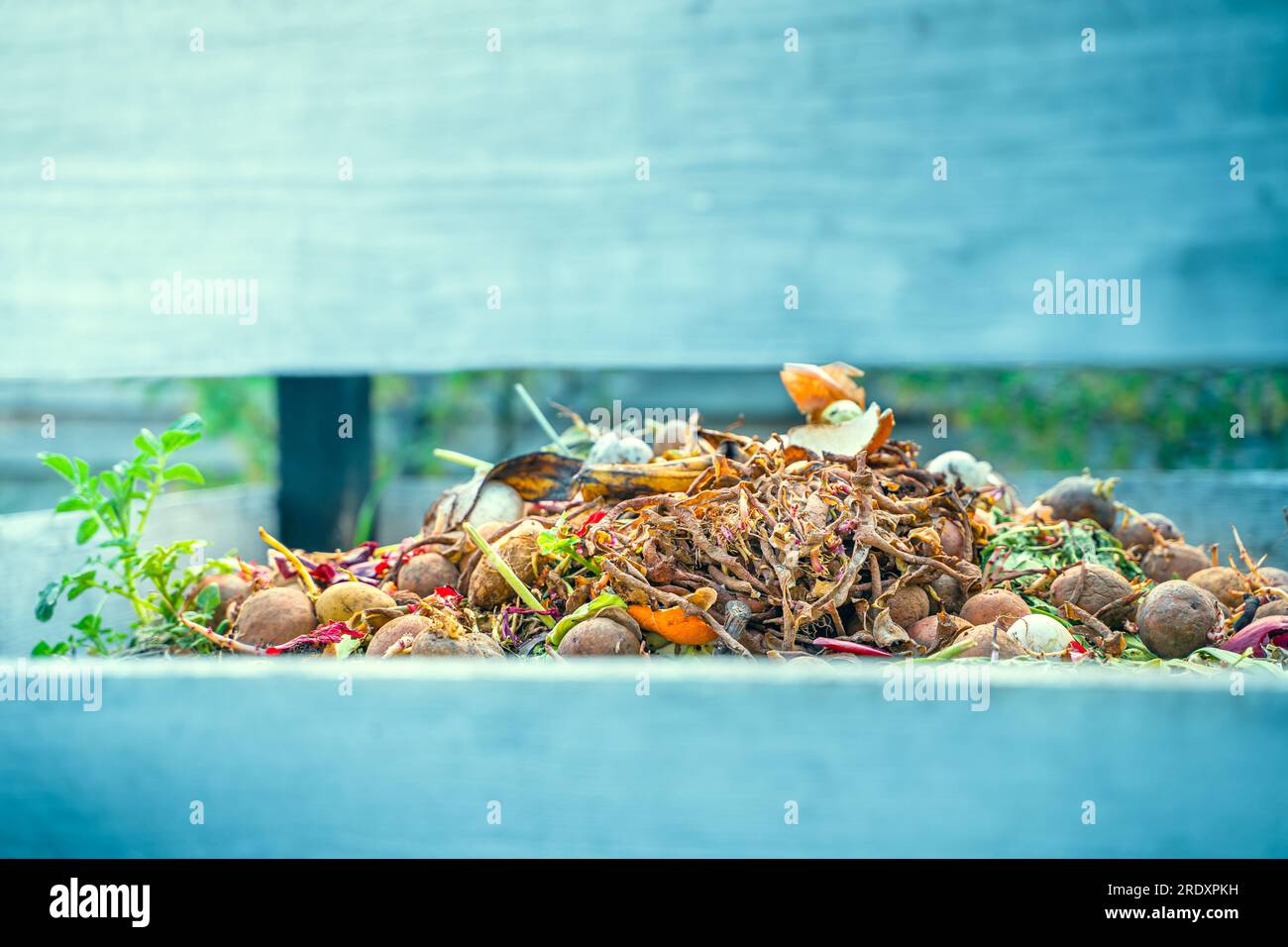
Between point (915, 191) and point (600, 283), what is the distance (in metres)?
0.40

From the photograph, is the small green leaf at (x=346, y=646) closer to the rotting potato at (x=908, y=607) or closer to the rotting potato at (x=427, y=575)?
the rotting potato at (x=427, y=575)

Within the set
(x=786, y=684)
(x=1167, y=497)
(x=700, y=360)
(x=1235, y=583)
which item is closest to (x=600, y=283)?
(x=700, y=360)

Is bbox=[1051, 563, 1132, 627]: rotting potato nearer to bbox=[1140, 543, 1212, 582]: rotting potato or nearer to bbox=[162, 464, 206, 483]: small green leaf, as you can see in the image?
bbox=[1140, 543, 1212, 582]: rotting potato

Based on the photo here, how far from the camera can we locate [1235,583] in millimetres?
1480

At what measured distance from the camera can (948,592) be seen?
4.34ft

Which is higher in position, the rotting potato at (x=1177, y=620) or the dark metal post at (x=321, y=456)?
the dark metal post at (x=321, y=456)

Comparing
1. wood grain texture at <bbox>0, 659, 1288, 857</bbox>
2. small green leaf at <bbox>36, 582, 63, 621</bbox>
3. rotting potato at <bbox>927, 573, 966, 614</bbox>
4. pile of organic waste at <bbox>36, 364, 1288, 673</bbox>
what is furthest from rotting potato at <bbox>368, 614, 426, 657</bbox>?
rotting potato at <bbox>927, 573, 966, 614</bbox>

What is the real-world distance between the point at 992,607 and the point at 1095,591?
Answer: 20cm

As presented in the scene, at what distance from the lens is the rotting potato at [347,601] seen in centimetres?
144

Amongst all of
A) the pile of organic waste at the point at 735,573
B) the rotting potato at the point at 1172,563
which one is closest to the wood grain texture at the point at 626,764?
the pile of organic waste at the point at 735,573

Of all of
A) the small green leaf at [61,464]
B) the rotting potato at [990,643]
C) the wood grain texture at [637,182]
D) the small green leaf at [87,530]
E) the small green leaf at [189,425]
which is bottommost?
the rotting potato at [990,643]

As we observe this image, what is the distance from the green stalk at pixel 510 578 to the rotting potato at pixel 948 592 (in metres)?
0.50

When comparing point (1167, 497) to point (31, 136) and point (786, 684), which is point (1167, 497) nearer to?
point (786, 684)

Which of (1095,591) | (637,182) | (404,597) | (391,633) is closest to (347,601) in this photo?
(404,597)
